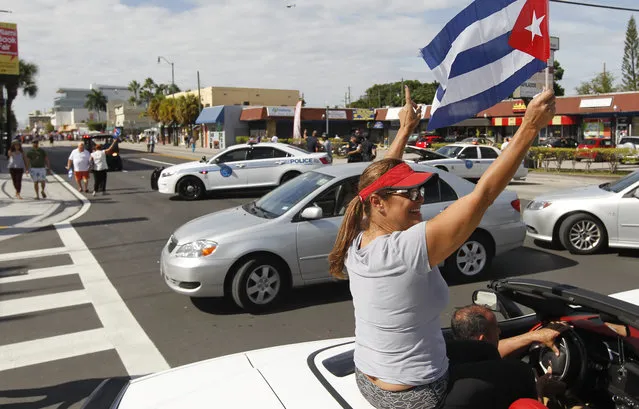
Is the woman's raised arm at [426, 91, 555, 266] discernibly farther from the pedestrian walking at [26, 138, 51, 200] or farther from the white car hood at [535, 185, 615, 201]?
the pedestrian walking at [26, 138, 51, 200]

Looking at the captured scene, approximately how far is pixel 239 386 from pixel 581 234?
784cm

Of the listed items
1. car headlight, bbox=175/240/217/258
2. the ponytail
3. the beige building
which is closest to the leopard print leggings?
the ponytail

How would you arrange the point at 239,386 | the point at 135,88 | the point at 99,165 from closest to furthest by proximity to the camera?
the point at 239,386, the point at 99,165, the point at 135,88

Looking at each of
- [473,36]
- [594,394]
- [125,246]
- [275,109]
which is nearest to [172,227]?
[125,246]

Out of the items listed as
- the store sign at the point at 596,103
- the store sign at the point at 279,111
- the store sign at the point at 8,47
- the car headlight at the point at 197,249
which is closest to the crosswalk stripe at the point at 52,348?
the car headlight at the point at 197,249

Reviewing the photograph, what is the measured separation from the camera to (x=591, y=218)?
8828mm

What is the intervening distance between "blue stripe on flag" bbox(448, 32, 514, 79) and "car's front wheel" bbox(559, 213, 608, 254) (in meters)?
4.88

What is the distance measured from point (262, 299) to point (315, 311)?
613mm

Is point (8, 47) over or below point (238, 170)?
over

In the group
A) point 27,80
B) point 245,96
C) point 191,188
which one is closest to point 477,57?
point 191,188

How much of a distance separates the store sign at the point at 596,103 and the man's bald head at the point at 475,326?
50571 mm

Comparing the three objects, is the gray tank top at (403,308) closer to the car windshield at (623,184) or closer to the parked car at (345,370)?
the parked car at (345,370)

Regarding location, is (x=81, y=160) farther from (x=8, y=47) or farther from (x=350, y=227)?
(x=8, y=47)

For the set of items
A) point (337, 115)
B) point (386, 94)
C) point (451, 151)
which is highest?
point (386, 94)
